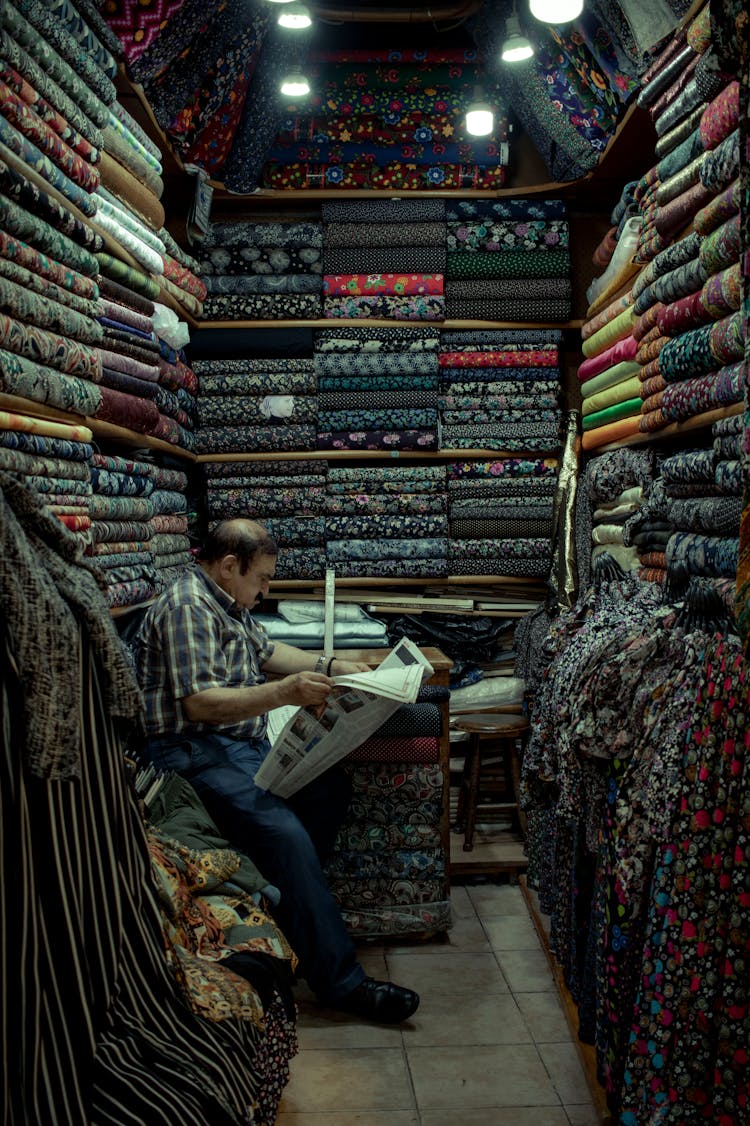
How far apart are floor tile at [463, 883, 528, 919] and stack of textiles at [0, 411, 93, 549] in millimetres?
2115

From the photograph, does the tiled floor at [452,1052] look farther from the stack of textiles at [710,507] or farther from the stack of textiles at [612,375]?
the stack of textiles at [612,375]

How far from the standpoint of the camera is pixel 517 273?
4797mm

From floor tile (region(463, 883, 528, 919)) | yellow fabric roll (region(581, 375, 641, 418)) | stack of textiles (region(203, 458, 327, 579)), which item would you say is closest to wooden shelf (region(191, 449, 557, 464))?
stack of textiles (region(203, 458, 327, 579))

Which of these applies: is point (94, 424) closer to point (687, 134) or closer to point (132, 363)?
point (132, 363)

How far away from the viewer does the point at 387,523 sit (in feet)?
15.9

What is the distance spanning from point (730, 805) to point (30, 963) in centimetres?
105

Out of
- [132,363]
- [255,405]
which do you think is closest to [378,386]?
[255,405]

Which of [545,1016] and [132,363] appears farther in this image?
[132,363]

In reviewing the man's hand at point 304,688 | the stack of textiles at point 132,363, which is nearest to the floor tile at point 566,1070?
the man's hand at point 304,688

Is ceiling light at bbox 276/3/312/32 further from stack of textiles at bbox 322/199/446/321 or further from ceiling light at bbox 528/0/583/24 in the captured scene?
stack of textiles at bbox 322/199/446/321

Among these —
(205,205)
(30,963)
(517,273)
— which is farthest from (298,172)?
(30,963)

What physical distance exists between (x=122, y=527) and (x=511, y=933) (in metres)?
1.93

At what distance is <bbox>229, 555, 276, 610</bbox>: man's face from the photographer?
10.6 ft

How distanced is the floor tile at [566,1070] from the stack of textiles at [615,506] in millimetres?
1279
